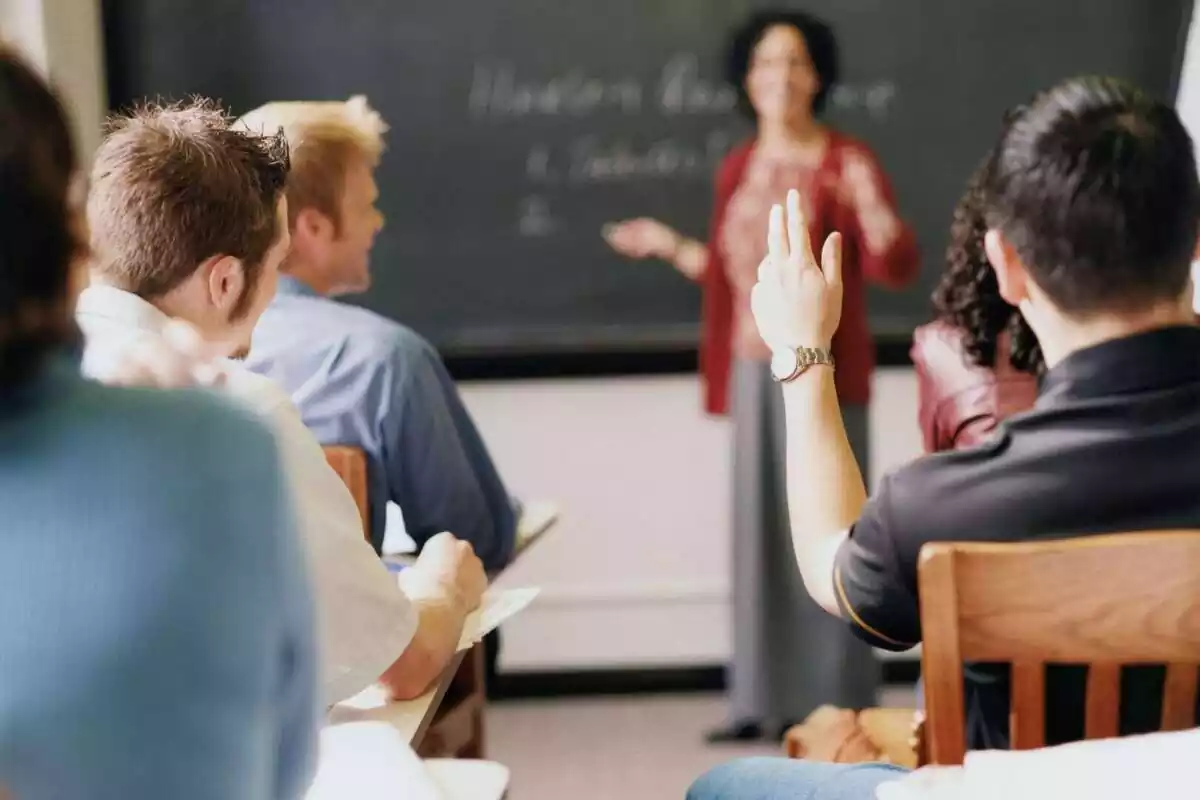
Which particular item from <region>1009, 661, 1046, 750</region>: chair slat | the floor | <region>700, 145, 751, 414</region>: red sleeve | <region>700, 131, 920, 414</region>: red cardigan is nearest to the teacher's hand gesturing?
<region>1009, 661, 1046, 750</region>: chair slat

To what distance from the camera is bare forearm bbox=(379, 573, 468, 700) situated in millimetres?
1173

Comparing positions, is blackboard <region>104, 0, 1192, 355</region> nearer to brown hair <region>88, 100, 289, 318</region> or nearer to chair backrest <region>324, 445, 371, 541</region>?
chair backrest <region>324, 445, 371, 541</region>

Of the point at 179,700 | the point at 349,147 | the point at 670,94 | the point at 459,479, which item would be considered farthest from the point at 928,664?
the point at 670,94

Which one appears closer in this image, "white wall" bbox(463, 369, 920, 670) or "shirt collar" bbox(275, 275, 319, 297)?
"shirt collar" bbox(275, 275, 319, 297)

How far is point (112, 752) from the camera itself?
1.98ft

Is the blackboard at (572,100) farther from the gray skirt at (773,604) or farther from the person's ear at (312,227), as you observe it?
the person's ear at (312,227)

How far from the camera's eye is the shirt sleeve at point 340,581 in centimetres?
109

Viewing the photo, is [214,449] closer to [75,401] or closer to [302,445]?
[75,401]

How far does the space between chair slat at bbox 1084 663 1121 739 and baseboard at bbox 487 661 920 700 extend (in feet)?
6.60

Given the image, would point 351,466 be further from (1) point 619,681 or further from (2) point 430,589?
(1) point 619,681

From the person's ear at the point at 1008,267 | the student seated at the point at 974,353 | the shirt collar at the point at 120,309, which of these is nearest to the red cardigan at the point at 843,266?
the student seated at the point at 974,353

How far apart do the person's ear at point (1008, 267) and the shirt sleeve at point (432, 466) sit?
2.72ft

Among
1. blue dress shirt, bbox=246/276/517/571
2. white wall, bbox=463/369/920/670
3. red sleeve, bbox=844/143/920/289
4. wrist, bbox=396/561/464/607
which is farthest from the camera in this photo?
white wall, bbox=463/369/920/670

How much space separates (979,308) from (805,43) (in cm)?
124
